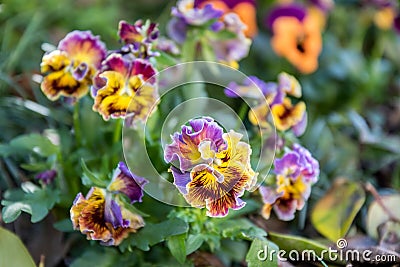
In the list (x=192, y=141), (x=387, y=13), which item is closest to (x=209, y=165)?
(x=192, y=141)

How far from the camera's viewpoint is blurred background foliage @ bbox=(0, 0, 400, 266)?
1012mm

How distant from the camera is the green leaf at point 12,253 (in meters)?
0.83

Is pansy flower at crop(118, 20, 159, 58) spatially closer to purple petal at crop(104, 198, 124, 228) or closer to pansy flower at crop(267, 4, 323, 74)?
purple petal at crop(104, 198, 124, 228)

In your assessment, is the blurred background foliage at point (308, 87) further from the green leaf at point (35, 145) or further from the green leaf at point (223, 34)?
the green leaf at point (223, 34)

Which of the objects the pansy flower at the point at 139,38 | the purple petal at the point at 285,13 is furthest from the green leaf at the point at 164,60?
the purple petal at the point at 285,13

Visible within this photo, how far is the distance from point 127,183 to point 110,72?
0.52 ft

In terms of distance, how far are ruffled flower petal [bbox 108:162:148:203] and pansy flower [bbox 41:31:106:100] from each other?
0.48ft

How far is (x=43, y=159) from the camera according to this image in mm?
981

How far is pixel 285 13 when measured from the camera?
1.53m

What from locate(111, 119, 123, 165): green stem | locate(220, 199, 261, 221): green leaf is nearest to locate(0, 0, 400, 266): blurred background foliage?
locate(111, 119, 123, 165): green stem

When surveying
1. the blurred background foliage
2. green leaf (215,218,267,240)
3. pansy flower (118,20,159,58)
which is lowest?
the blurred background foliage

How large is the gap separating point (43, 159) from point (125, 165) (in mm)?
208

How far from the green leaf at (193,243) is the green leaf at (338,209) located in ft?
0.86

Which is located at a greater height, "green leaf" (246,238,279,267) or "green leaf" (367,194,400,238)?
"green leaf" (246,238,279,267)
